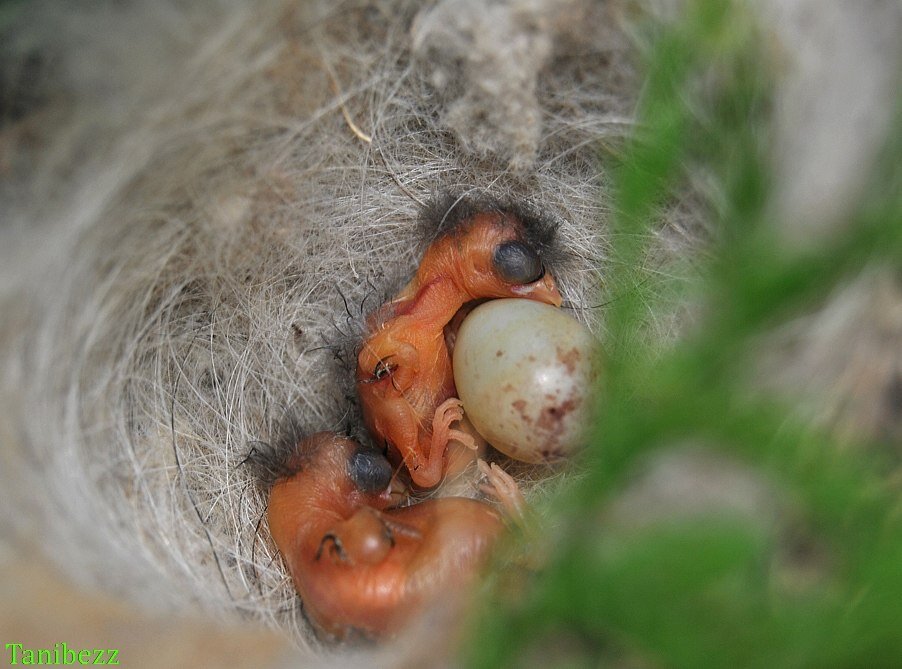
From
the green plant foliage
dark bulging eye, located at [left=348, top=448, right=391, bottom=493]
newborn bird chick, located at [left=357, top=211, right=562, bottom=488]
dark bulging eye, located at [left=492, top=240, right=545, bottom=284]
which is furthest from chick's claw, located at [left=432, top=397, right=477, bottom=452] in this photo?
the green plant foliage

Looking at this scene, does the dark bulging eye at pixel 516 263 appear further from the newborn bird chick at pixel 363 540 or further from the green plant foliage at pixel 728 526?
the green plant foliage at pixel 728 526

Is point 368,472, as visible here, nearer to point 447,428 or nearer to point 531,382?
point 447,428

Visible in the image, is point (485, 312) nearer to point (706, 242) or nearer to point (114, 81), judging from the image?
point (706, 242)

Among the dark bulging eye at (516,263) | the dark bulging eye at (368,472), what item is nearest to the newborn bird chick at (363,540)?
the dark bulging eye at (368,472)

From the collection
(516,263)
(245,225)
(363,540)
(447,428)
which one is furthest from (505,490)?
(245,225)

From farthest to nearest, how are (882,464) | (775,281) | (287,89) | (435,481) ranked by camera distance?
(435,481)
(287,89)
(882,464)
(775,281)

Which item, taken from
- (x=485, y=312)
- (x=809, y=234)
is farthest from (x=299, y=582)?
(x=809, y=234)
